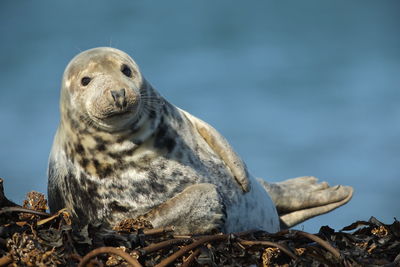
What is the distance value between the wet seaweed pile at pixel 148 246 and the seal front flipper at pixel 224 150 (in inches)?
81.8

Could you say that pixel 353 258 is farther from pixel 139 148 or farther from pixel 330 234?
pixel 139 148

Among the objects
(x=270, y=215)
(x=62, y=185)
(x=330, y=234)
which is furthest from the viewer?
(x=270, y=215)

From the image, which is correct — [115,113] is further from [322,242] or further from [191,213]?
[322,242]

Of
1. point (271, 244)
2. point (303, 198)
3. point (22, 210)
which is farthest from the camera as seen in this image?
point (303, 198)

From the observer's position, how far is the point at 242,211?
604cm

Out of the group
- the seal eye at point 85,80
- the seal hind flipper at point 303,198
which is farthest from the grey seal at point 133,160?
the seal hind flipper at point 303,198

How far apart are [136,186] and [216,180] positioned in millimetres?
766

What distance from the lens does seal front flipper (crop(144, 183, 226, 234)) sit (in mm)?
5180

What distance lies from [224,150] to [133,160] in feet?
3.23

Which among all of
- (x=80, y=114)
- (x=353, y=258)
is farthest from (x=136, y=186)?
(x=353, y=258)

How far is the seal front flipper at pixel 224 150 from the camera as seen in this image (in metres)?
6.14

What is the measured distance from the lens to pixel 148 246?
3609mm

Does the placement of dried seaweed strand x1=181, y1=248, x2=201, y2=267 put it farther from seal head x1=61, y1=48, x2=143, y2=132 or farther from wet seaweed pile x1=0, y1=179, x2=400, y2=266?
seal head x1=61, y1=48, x2=143, y2=132

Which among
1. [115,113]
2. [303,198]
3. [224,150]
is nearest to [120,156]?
[115,113]
